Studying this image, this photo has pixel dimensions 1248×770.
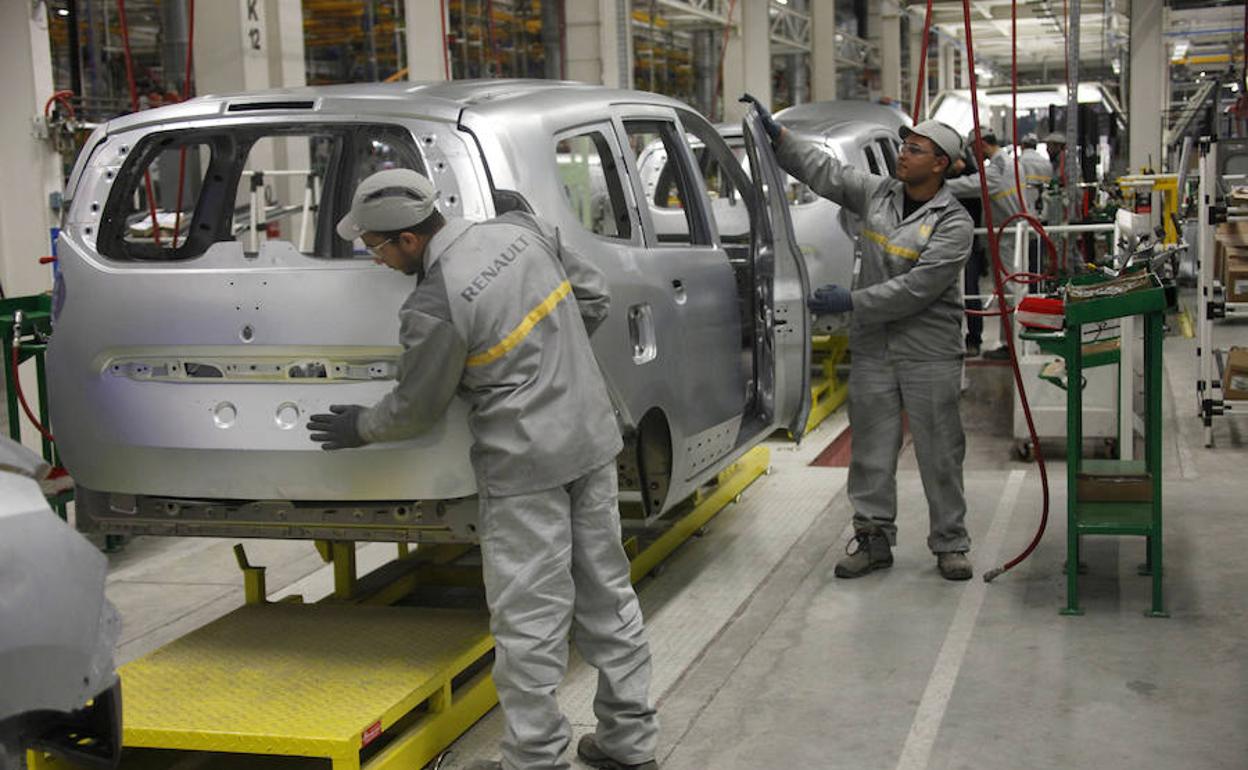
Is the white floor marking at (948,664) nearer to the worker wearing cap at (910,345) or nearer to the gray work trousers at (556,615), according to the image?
the worker wearing cap at (910,345)

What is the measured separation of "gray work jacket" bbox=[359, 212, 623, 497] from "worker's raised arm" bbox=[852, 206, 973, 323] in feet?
6.96

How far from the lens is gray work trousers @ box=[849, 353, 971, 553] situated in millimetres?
5809

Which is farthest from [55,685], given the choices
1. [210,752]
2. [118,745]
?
[210,752]

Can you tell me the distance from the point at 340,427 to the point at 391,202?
627 mm

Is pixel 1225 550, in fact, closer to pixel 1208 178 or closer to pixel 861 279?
pixel 861 279

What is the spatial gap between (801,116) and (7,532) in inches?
394

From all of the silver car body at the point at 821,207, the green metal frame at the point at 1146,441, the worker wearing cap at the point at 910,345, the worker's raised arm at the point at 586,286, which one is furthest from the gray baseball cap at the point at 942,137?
the silver car body at the point at 821,207

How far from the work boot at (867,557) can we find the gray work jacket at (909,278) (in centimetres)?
76

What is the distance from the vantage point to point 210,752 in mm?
4324

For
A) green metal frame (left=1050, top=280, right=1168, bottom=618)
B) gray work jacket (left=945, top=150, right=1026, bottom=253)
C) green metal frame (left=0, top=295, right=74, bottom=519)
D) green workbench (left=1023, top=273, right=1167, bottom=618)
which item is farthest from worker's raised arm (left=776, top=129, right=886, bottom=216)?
gray work jacket (left=945, top=150, right=1026, bottom=253)

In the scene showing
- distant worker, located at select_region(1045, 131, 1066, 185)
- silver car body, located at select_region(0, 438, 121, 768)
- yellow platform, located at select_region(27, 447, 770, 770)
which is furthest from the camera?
distant worker, located at select_region(1045, 131, 1066, 185)

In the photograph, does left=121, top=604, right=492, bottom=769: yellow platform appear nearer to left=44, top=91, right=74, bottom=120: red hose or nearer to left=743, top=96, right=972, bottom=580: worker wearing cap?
left=743, top=96, right=972, bottom=580: worker wearing cap

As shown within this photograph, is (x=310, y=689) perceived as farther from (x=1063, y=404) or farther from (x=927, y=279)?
(x=1063, y=404)

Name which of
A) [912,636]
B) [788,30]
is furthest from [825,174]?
[788,30]
